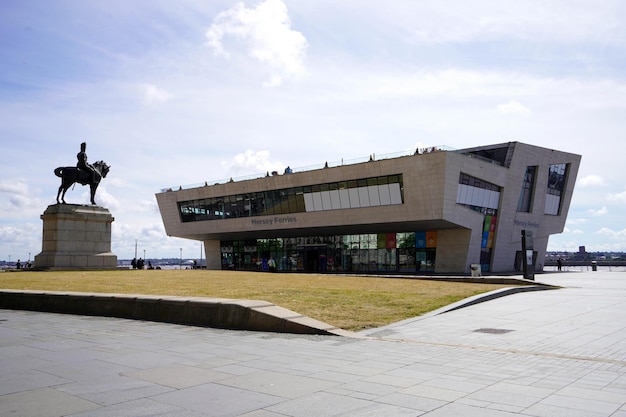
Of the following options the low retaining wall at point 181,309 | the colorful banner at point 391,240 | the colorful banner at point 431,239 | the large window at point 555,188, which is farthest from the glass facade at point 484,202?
the low retaining wall at point 181,309

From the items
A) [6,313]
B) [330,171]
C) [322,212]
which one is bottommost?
[6,313]

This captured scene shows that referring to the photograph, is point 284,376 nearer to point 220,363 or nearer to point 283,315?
point 220,363

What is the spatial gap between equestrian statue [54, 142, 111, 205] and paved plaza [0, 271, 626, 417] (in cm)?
2634

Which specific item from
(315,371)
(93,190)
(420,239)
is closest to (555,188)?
(420,239)

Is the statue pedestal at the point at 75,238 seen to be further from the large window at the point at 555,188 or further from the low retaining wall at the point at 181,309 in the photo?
the large window at the point at 555,188

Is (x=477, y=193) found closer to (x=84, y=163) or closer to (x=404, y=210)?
(x=404, y=210)

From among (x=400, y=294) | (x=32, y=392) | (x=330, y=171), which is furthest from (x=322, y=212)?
(x=32, y=392)

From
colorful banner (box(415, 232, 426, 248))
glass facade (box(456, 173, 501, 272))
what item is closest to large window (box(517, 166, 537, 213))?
glass facade (box(456, 173, 501, 272))

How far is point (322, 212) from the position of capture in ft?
194

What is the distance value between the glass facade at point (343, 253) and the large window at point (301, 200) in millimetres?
6261

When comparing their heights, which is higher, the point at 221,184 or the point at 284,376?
the point at 221,184

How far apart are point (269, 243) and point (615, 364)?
208ft

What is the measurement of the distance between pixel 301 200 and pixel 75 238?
91.9 feet

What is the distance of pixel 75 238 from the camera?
37.1 meters
